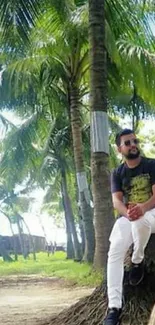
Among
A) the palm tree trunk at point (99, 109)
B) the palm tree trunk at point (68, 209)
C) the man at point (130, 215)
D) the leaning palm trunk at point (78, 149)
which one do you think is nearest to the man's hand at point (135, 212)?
the man at point (130, 215)

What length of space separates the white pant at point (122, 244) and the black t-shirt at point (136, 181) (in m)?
0.24

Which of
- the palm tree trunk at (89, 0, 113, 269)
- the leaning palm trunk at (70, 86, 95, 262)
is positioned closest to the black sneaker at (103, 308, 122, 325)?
the palm tree trunk at (89, 0, 113, 269)

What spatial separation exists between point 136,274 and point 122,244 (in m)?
0.49

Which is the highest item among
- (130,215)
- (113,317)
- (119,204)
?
(119,204)

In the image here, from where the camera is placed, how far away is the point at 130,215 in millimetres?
4266

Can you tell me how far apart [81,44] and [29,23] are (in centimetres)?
341

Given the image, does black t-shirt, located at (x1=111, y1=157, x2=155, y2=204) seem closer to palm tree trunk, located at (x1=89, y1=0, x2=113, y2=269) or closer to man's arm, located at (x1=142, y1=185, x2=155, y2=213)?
man's arm, located at (x1=142, y1=185, x2=155, y2=213)

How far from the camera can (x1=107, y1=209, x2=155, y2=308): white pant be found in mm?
4254

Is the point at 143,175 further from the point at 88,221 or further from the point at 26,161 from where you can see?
the point at 26,161

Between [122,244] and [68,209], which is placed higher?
[68,209]

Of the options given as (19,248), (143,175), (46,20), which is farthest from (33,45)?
(19,248)

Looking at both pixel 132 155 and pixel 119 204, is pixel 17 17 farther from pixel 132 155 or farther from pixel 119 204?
pixel 119 204

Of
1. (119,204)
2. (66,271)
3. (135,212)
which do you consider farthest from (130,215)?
(66,271)

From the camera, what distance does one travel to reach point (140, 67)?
36.8 ft
